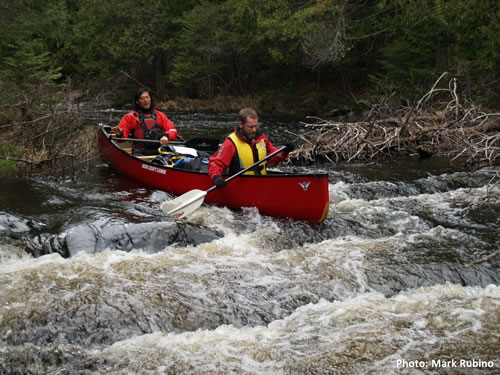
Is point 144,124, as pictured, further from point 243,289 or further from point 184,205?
point 243,289

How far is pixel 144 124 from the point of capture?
332 inches

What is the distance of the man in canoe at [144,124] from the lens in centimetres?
834

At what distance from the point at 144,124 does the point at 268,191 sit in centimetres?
335

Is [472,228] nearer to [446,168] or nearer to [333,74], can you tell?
[446,168]

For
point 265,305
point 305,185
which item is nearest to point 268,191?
point 305,185

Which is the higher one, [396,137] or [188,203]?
[396,137]

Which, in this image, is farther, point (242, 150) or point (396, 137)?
point (396, 137)

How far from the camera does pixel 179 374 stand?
3246 mm

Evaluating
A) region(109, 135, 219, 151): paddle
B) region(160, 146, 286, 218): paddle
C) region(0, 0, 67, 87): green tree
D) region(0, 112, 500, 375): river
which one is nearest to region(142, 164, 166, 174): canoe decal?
region(0, 112, 500, 375): river

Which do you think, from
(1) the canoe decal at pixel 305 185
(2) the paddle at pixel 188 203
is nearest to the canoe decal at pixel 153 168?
(2) the paddle at pixel 188 203

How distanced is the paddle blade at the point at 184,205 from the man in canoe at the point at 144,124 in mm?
2355

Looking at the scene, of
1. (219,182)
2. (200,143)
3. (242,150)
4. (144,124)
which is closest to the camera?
(219,182)

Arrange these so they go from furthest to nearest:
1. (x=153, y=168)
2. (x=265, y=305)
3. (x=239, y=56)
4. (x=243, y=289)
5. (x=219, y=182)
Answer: (x=239, y=56) < (x=153, y=168) < (x=219, y=182) < (x=243, y=289) < (x=265, y=305)

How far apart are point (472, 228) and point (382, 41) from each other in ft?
63.7
